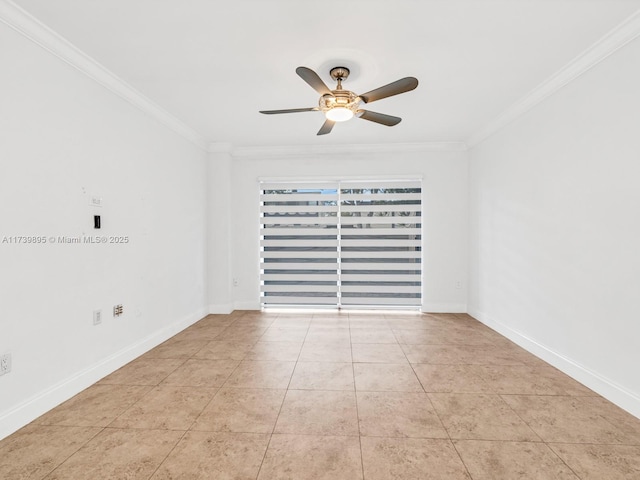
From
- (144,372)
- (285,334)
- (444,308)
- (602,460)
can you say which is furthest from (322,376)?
(444,308)

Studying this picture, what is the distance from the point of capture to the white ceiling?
2.03 m

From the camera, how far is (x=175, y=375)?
9.30 ft

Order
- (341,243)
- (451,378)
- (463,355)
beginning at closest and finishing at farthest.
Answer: (451,378) < (463,355) < (341,243)

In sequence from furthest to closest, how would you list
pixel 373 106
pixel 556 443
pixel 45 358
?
pixel 373 106 → pixel 45 358 → pixel 556 443

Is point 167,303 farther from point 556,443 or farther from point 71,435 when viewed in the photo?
point 556,443

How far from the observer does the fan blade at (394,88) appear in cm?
223

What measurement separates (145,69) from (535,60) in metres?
3.31

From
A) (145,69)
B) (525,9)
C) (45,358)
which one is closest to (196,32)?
(145,69)

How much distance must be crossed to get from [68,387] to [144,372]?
58 cm

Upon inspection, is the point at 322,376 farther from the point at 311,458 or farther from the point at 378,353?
the point at 311,458

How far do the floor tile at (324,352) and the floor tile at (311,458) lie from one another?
124 cm

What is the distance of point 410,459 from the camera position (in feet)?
5.75

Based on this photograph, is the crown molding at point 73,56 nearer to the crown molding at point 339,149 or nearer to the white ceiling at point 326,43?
the white ceiling at point 326,43

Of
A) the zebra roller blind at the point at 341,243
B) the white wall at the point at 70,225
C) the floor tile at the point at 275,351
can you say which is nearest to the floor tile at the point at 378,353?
the floor tile at the point at 275,351
